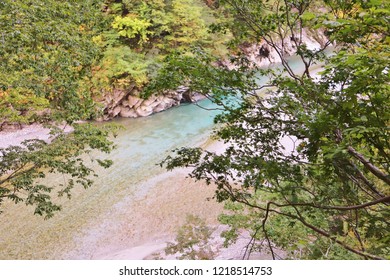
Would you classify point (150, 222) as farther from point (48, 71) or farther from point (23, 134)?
point (23, 134)

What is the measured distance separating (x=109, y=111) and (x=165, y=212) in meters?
7.35

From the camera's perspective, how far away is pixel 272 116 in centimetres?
311

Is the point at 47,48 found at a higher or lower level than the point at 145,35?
lower

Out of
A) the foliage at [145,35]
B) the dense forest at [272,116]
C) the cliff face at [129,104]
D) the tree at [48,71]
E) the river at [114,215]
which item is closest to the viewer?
the dense forest at [272,116]

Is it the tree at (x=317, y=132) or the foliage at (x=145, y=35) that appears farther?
the foliage at (x=145, y=35)

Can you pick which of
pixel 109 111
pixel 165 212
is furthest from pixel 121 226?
pixel 109 111

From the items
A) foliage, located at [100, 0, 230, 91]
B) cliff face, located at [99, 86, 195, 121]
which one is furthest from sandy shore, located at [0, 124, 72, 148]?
foliage, located at [100, 0, 230, 91]

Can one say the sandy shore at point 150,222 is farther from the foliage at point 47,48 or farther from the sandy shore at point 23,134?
the sandy shore at point 23,134

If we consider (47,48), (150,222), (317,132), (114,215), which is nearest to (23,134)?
(114,215)

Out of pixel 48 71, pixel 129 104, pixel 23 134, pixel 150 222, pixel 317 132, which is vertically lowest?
pixel 150 222

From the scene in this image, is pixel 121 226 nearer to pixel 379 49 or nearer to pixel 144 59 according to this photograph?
pixel 379 49

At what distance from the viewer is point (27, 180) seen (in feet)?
15.0

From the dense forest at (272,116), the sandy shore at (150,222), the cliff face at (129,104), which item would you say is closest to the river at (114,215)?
the sandy shore at (150,222)

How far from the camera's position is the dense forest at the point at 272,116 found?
1948 mm
